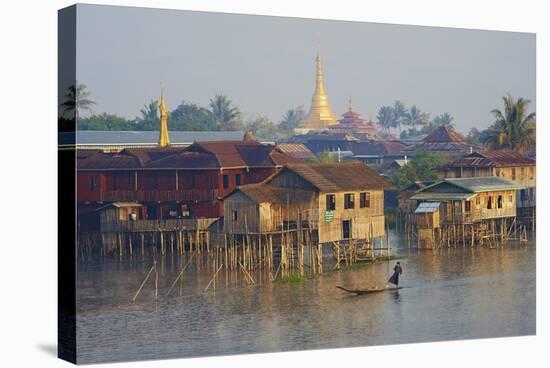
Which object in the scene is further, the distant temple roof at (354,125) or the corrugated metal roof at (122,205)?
the distant temple roof at (354,125)

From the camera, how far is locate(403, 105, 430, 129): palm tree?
26406 millimetres

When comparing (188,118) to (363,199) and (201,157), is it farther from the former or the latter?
(363,199)

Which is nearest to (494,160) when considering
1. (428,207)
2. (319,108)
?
(428,207)

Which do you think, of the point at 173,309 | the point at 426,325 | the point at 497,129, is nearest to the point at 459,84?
the point at 497,129

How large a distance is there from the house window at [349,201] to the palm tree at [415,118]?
1.76 m

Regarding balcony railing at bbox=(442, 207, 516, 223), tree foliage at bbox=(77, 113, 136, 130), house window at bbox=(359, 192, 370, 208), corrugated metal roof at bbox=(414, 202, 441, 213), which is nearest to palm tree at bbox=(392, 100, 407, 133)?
house window at bbox=(359, 192, 370, 208)

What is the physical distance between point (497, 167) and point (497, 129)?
5.95 ft

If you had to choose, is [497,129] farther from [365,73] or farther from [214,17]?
[214,17]

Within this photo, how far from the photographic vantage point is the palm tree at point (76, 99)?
74.1ft

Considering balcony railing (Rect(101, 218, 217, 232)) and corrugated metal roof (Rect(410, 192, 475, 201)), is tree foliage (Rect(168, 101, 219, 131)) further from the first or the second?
corrugated metal roof (Rect(410, 192, 475, 201))

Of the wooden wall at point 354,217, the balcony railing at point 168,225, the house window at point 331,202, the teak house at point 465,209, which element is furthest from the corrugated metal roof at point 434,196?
the balcony railing at point 168,225

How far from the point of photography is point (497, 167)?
28703mm

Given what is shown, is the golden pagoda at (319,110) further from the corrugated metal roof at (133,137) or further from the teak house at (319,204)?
the teak house at (319,204)

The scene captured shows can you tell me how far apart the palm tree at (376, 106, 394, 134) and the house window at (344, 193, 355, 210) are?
65.5 inches
